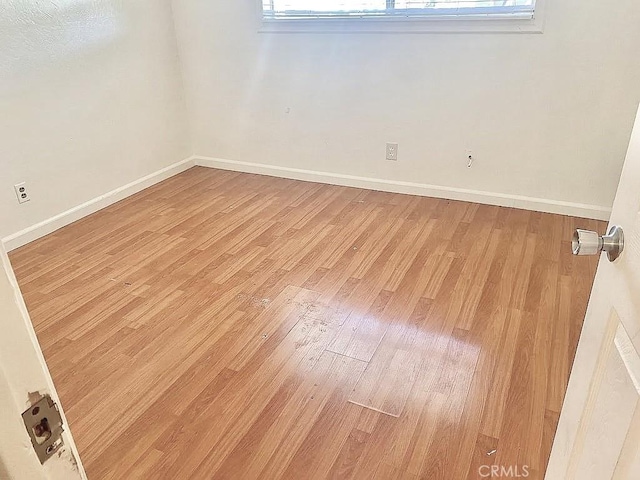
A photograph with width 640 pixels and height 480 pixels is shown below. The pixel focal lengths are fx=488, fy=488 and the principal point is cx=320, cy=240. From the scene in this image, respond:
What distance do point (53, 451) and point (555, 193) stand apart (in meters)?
3.07

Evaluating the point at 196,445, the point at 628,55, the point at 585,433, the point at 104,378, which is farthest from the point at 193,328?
the point at 628,55

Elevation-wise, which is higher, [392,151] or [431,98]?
[431,98]

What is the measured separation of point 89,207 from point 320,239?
162cm

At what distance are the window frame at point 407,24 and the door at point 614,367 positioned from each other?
2270mm

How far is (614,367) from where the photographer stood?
31.0 inches

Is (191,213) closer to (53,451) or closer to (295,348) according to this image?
(295,348)

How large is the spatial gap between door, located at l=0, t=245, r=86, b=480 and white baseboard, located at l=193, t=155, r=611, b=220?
9.95ft

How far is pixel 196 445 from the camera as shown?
61.3 inches

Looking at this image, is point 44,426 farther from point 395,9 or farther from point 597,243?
point 395,9

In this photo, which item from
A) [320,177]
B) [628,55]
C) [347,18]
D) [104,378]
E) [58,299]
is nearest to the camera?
[104,378]

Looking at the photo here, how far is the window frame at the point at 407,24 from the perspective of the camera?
2729mm

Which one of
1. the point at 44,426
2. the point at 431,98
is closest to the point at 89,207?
the point at 431,98

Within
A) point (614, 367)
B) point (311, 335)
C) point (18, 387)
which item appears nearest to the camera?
point (18, 387)

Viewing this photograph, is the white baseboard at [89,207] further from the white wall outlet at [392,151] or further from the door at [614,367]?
the door at [614,367]
